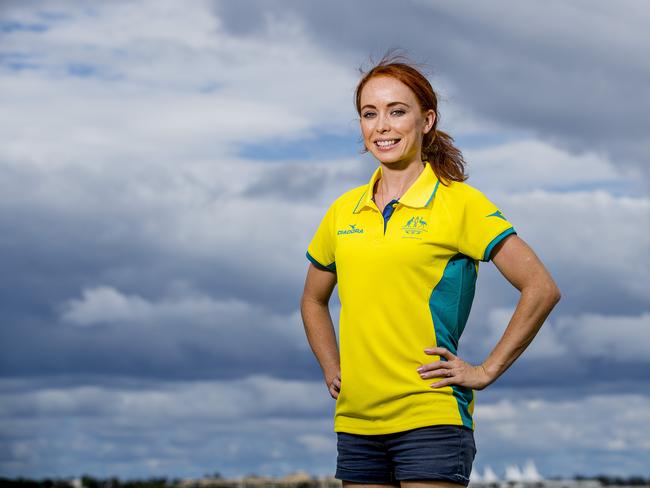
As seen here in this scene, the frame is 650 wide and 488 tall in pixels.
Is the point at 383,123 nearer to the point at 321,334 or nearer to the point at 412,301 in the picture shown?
the point at 412,301

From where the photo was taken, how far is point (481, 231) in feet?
21.4

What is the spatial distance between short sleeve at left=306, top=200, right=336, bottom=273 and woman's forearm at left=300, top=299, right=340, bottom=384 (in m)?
0.34

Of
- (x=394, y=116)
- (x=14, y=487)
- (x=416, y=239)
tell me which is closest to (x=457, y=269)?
(x=416, y=239)

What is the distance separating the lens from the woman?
6301 millimetres

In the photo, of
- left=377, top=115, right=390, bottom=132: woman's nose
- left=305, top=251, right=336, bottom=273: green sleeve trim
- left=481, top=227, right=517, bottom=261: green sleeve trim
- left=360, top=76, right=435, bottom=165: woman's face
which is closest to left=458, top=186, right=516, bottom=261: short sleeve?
left=481, top=227, right=517, bottom=261: green sleeve trim

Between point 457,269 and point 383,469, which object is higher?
point 457,269

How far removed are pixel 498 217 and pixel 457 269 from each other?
0.43 metres

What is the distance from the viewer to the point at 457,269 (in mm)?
6516

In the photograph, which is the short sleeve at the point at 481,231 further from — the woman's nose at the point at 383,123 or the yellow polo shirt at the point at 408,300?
the woman's nose at the point at 383,123

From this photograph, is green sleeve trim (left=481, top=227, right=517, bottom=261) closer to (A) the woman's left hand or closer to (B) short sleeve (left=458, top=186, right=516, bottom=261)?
(B) short sleeve (left=458, top=186, right=516, bottom=261)

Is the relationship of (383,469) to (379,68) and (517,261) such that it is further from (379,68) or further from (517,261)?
(379,68)

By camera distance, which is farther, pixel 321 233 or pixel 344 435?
pixel 321 233

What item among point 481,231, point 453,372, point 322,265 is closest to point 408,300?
point 453,372

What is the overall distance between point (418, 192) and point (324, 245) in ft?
2.81
